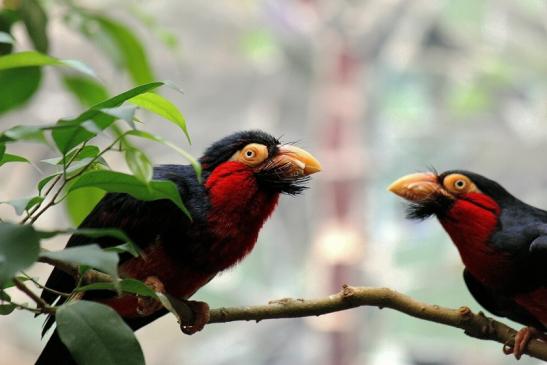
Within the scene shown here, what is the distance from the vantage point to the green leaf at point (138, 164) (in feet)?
2.17

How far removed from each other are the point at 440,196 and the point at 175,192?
762mm

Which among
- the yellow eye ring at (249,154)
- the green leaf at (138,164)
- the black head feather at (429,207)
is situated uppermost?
the green leaf at (138,164)

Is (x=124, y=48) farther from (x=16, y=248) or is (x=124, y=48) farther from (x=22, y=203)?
(x=16, y=248)

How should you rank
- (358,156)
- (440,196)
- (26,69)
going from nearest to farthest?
(26,69) < (440,196) < (358,156)

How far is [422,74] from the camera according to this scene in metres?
3.42

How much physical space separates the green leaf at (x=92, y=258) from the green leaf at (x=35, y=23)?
68cm

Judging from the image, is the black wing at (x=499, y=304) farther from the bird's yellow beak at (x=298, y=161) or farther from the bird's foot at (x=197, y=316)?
the bird's foot at (x=197, y=316)

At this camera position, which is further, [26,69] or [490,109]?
[490,109]

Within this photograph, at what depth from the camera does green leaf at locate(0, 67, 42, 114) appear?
3.54 ft

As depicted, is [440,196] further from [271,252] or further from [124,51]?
[271,252]

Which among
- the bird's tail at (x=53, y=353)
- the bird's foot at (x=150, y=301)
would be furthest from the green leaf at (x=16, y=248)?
the bird's tail at (x=53, y=353)

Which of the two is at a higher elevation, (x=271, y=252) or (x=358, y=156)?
(x=358, y=156)

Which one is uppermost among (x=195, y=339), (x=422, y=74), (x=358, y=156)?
(x=422, y=74)

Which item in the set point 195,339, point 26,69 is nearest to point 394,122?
point 195,339
